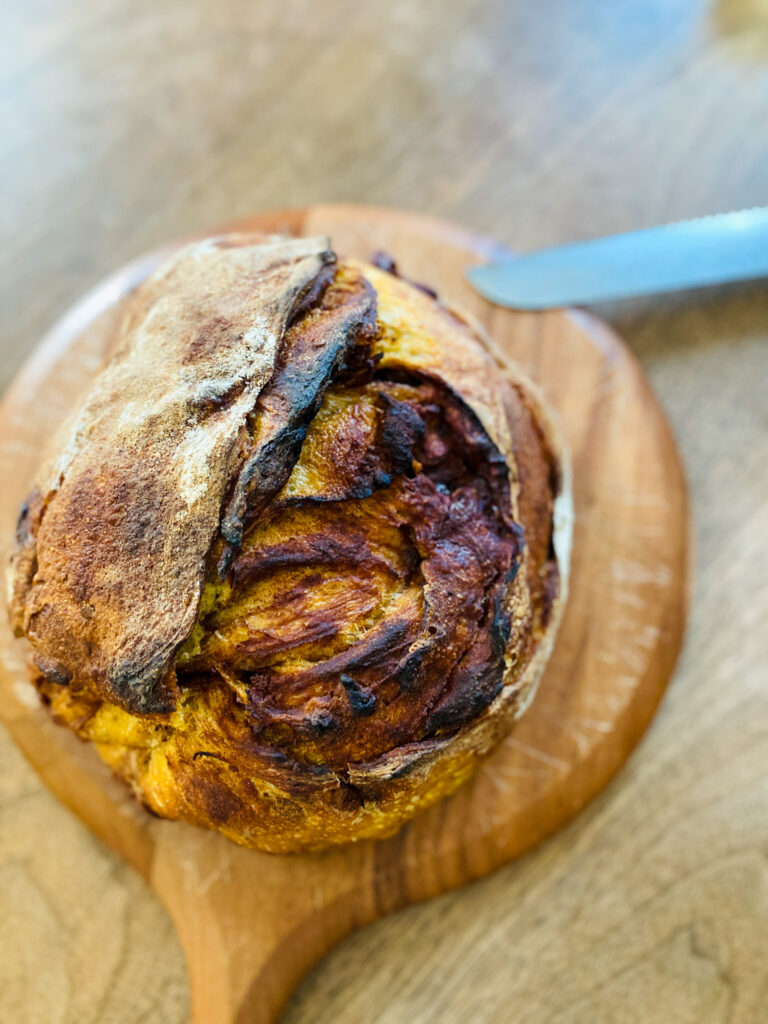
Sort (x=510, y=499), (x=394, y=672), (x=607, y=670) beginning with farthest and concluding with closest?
(x=607, y=670), (x=510, y=499), (x=394, y=672)

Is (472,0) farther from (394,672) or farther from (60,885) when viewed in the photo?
(60,885)

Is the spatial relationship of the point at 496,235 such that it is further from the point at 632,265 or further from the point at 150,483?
the point at 150,483

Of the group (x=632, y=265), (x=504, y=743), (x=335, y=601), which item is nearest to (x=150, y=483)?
(x=335, y=601)

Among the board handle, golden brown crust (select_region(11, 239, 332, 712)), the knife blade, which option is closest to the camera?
golden brown crust (select_region(11, 239, 332, 712))

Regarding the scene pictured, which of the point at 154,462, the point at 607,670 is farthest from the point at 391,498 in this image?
the point at 607,670

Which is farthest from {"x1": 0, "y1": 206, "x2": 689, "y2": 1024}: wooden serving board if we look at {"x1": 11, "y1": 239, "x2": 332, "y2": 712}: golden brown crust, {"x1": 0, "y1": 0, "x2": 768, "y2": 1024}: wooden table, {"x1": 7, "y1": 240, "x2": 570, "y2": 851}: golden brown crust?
{"x1": 11, "y1": 239, "x2": 332, "y2": 712}: golden brown crust

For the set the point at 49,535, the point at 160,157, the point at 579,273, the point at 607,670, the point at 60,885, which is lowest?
the point at 607,670

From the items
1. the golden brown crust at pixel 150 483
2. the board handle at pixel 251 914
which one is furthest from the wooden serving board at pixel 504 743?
the golden brown crust at pixel 150 483

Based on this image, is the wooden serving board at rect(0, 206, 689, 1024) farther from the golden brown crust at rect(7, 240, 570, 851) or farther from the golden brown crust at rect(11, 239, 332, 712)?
the golden brown crust at rect(11, 239, 332, 712)
